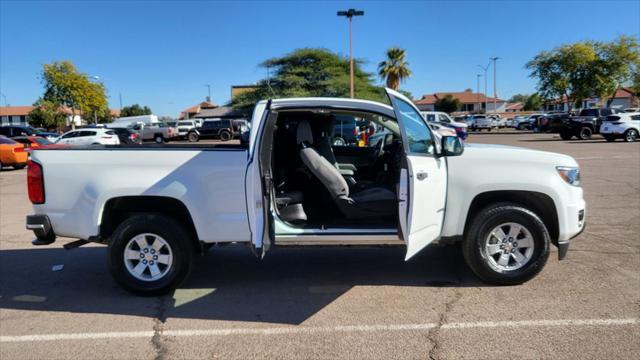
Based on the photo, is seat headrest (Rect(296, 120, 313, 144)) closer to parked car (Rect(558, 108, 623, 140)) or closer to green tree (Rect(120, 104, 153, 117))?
parked car (Rect(558, 108, 623, 140))

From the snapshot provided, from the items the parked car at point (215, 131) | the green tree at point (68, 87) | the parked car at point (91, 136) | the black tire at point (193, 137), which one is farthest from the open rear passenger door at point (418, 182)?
the green tree at point (68, 87)

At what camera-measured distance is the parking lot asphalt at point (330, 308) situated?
3707 mm

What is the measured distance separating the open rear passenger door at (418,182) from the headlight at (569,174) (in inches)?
44.7

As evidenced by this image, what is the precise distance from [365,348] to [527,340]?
1235mm

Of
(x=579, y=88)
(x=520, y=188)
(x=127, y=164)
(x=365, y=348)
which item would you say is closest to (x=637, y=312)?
(x=520, y=188)

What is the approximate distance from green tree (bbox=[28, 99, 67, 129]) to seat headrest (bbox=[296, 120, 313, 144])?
5630cm

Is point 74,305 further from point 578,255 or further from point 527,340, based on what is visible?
point 578,255

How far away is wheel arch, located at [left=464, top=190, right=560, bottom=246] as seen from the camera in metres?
4.80

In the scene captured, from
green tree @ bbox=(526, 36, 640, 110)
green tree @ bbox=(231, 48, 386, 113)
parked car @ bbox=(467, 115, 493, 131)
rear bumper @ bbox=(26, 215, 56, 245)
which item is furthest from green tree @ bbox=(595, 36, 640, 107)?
rear bumper @ bbox=(26, 215, 56, 245)

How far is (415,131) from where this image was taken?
4.60m

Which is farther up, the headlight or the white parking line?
the headlight

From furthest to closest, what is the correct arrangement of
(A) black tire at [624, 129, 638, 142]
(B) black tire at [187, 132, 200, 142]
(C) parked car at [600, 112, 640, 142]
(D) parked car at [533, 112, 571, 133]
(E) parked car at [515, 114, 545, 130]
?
(E) parked car at [515, 114, 545, 130]
(B) black tire at [187, 132, 200, 142]
(D) parked car at [533, 112, 571, 133]
(A) black tire at [624, 129, 638, 142]
(C) parked car at [600, 112, 640, 142]

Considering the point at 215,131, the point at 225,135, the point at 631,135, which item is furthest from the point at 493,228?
the point at 215,131

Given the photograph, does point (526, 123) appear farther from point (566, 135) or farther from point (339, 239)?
point (339, 239)
